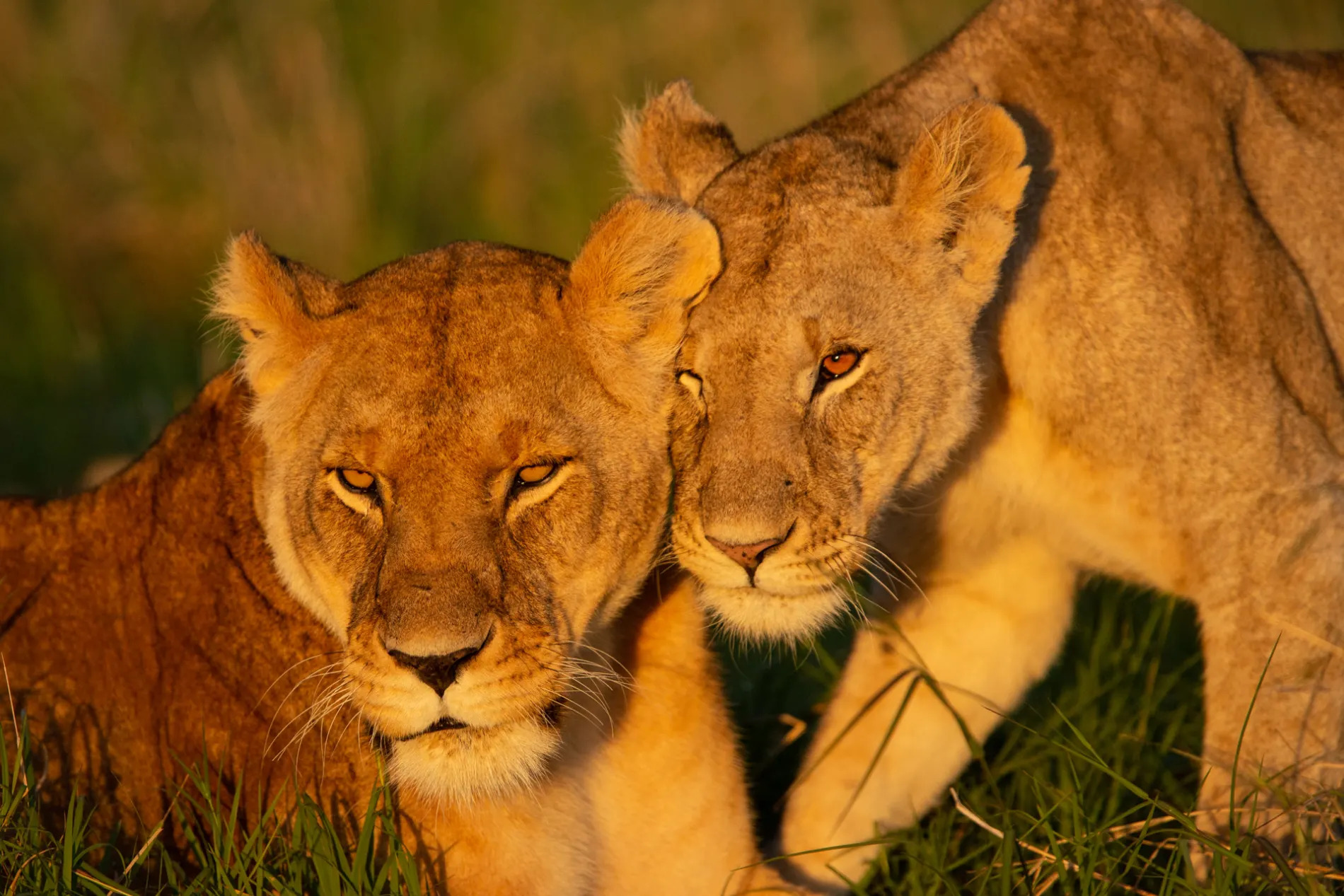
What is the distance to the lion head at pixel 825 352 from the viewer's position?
123 inches

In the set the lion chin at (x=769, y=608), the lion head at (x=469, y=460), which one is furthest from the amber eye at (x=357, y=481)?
the lion chin at (x=769, y=608)

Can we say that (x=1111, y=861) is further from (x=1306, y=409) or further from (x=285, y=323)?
(x=285, y=323)

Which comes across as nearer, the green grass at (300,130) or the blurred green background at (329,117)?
the green grass at (300,130)

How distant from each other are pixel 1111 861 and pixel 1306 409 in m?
0.96

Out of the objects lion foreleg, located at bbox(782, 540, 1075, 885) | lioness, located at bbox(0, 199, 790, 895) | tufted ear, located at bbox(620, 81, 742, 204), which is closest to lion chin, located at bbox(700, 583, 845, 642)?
lioness, located at bbox(0, 199, 790, 895)

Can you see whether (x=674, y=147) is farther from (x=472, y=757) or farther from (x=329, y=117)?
(x=329, y=117)

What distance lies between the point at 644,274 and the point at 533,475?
0.43m

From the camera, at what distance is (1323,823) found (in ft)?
10.8

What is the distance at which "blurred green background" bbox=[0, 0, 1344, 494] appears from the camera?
8.17 meters

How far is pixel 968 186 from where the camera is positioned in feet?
11.1

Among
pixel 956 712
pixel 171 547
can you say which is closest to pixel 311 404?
pixel 171 547

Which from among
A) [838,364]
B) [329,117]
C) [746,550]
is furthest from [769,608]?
[329,117]

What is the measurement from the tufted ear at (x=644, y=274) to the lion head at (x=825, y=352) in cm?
4

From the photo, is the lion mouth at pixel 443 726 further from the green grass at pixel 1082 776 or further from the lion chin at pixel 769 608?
the green grass at pixel 1082 776
